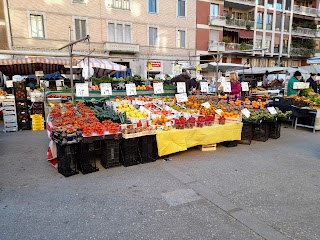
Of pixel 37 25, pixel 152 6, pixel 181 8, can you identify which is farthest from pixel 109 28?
pixel 181 8

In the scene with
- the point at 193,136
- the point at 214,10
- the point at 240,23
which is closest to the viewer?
the point at 193,136

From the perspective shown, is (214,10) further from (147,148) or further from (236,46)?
(147,148)

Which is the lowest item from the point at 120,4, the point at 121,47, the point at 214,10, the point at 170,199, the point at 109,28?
the point at 170,199

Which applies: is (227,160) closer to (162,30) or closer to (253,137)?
(253,137)

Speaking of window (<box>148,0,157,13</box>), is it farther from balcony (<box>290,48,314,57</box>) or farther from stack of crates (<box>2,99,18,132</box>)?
balcony (<box>290,48,314,57</box>)

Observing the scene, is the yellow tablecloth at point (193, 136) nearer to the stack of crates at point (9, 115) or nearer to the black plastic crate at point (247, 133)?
the black plastic crate at point (247, 133)

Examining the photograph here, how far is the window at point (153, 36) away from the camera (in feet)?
74.1

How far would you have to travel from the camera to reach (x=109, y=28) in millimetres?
20750

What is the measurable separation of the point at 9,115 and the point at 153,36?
16.9 m

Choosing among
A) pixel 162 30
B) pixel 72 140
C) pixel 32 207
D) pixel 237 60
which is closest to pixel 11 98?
pixel 72 140

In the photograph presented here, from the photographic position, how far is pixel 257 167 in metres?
4.82

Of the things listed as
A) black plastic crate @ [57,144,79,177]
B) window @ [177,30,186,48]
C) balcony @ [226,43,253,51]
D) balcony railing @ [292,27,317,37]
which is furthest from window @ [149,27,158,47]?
balcony railing @ [292,27,317,37]

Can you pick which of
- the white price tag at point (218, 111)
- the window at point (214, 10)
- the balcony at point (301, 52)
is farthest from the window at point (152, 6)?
the balcony at point (301, 52)

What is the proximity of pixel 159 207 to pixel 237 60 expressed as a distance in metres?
28.5
